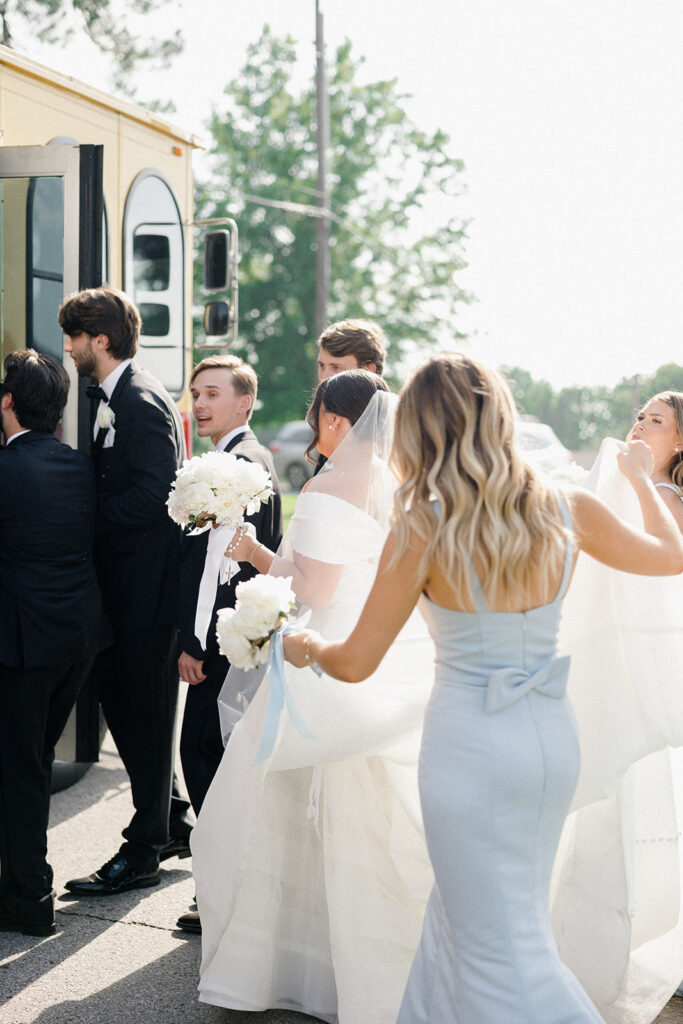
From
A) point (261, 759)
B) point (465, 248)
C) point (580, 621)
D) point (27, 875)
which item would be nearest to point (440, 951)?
point (261, 759)

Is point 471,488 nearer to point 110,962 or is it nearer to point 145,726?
point 110,962

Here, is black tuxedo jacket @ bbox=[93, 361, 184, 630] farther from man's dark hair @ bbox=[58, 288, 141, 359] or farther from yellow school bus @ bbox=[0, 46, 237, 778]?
yellow school bus @ bbox=[0, 46, 237, 778]

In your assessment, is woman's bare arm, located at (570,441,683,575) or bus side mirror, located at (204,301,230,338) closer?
woman's bare arm, located at (570,441,683,575)

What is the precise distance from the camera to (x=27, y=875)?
4.12 metres

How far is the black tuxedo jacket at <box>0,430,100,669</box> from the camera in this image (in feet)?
13.4

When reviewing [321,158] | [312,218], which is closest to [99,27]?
[321,158]

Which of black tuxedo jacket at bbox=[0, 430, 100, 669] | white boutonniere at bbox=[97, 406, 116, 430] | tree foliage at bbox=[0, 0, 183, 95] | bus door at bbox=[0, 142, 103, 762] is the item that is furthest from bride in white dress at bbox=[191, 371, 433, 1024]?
tree foliage at bbox=[0, 0, 183, 95]

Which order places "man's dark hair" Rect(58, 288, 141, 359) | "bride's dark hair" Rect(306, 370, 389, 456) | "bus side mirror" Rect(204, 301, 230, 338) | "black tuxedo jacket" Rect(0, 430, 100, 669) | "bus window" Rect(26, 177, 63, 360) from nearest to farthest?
"bride's dark hair" Rect(306, 370, 389, 456) < "black tuxedo jacket" Rect(0, 430, 100, 669) < "man's dark hair" Rect(58, 288, 141, 359) < "bus window" Rect(26, 177, 63, 360) < "bus side mirror" Rect(204, 301, 230, 338)

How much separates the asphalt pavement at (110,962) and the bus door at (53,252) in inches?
31.1

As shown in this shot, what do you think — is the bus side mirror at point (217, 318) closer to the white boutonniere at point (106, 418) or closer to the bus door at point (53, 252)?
the bus door at point (53, 252)

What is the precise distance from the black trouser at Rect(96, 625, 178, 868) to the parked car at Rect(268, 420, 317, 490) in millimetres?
29406

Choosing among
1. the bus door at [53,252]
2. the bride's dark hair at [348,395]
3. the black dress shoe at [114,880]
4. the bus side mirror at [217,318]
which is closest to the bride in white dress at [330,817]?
the bride's dark hair at [348,395]

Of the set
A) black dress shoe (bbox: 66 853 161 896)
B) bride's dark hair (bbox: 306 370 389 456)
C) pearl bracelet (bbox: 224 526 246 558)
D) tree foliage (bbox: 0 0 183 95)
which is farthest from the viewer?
tree foliage (bbox: 0 0 183 95)

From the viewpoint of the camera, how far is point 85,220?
4906 millimetres
